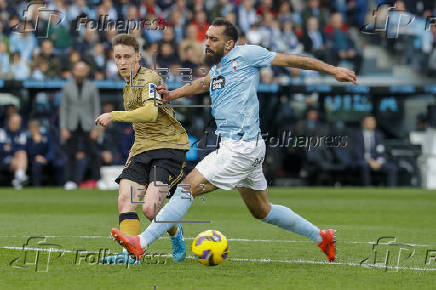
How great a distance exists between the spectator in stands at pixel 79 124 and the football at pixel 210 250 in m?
11.3

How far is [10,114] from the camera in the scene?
20.0 m

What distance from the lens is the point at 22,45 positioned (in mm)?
20516

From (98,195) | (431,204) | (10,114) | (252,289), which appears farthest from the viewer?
(10,114)

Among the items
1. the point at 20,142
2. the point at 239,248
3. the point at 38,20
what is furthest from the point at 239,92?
the point at 38,20

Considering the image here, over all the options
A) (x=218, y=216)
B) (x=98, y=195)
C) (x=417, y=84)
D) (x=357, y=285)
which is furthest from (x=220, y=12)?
(x=357, y=285)

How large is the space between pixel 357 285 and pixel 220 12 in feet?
52.9

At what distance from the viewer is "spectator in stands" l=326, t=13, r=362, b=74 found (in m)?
22.3

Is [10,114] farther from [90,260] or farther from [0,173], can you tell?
[90,260]

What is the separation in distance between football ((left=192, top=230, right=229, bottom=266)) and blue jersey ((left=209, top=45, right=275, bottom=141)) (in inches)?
34.4

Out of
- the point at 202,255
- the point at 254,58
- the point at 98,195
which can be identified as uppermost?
the point at 254,58

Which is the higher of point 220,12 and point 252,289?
point 220,12

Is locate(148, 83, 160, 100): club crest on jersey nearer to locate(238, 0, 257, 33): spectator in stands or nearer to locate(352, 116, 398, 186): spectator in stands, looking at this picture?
locate(352, 116, 398, 186): spectator in stands

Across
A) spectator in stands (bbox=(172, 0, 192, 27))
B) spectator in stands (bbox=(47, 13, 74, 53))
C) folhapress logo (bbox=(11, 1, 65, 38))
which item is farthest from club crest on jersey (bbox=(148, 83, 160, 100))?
folhapress logo (bbox=(11, 1, 65, 38))

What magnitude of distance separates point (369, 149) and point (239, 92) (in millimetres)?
13148
